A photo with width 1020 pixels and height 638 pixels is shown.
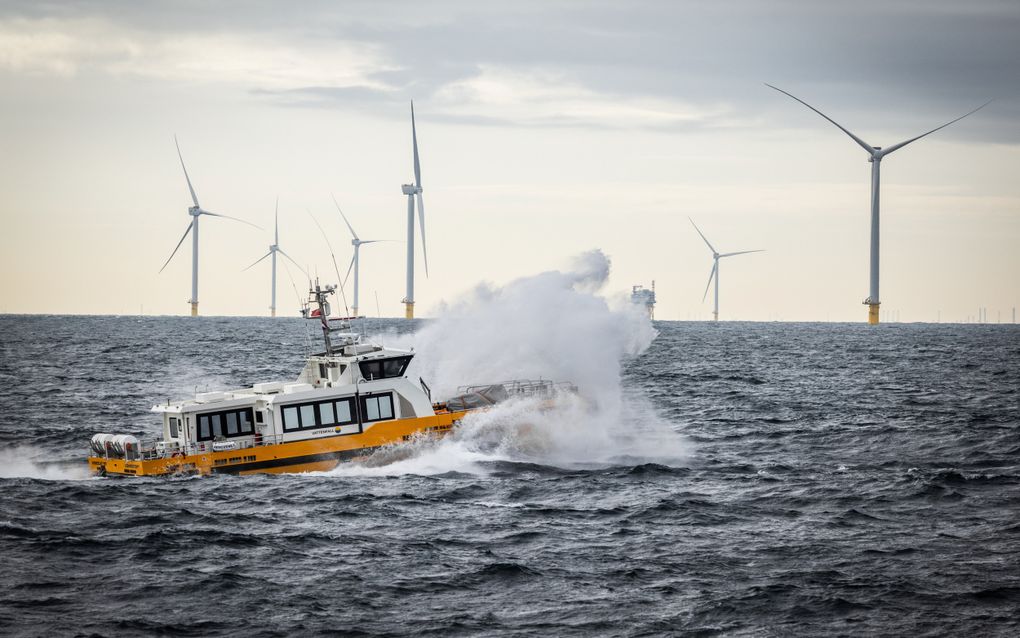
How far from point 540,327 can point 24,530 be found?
2334 cm

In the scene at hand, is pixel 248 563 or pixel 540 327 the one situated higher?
pixel 540 327

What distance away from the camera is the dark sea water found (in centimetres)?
2105

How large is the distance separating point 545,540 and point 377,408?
36.1 feet

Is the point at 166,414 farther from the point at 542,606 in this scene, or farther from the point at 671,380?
the point at 671,380

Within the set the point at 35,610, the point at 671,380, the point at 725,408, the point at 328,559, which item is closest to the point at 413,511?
the point at 328,559

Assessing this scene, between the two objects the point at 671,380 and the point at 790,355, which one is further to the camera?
the point at 790,355

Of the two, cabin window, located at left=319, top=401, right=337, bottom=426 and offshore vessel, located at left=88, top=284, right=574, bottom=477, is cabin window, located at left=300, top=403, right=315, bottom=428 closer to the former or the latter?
offshore vessel, located at left=88, top=284, right=574, bottom=477

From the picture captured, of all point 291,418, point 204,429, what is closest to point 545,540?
point 291,418

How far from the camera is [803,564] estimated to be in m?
24.7

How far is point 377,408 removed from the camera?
36.2m

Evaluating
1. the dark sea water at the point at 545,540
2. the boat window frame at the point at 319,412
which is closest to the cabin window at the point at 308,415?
the boat window frame at the point at 319,412

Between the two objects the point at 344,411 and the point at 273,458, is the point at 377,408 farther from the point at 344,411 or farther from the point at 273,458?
the point at 273,458

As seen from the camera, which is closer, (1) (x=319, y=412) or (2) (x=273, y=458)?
(2) (x=273, y=458)

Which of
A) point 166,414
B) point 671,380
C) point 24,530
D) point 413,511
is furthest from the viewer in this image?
point 671,380
